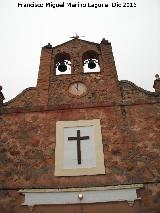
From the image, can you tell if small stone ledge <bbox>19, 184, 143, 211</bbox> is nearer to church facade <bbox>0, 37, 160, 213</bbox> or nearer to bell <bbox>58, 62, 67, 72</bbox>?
church facade <bbox>0, 37, 160, 213</bbox>

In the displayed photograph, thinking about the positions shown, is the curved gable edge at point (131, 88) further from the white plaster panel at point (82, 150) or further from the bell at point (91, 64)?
the white plaster panel at point (82, 150)

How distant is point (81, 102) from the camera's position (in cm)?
1283

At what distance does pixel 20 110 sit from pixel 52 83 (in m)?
1.79

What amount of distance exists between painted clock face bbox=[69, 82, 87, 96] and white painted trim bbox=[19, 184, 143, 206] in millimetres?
4178

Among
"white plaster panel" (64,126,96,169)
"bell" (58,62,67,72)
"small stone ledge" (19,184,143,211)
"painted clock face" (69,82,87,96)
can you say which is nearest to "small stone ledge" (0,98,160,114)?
"painted clock face" (69,82,87,96)

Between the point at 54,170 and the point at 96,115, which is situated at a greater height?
the point at 96,115

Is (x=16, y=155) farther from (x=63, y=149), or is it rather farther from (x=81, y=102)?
(x=81, y=102)

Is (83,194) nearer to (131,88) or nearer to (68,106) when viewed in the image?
(68,106)

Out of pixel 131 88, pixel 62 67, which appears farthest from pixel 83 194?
pixel 62 67

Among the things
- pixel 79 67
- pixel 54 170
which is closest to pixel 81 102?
pixel 79 67

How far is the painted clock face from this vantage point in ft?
43.6

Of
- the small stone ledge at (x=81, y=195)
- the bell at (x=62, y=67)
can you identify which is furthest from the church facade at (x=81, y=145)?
the bell at (x=62, y=67)

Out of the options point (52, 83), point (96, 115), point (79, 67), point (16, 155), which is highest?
point (79, 67)

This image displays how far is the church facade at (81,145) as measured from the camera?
33.9 feet
